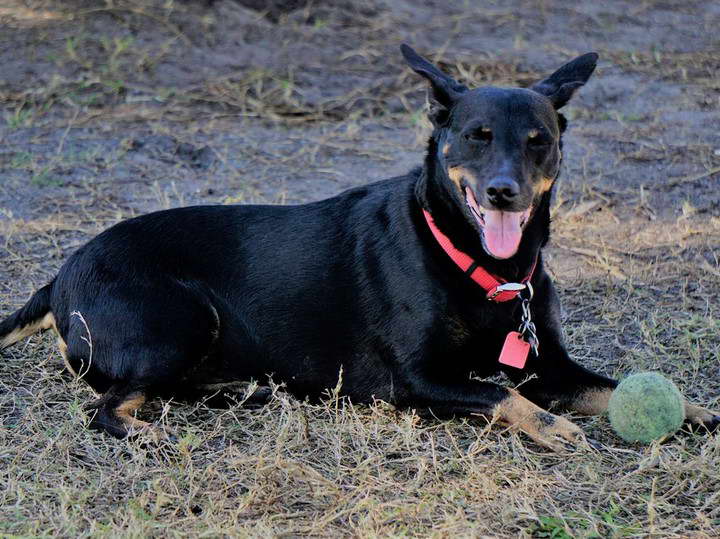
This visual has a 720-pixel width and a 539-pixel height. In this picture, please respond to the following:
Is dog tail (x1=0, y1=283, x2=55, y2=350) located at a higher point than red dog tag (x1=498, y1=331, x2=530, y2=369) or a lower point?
lower

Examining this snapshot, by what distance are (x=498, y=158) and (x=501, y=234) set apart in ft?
0.93

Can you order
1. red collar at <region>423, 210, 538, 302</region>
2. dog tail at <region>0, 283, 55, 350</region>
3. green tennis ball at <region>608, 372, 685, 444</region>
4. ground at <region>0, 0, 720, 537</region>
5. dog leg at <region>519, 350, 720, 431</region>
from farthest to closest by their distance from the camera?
dog tail at <region>0, 283, 55, 350</region> → dog leg at <region>519, 350, 720, 431</region> → red collar at <region>423, 210, 538, 302</region> → green tennis ball at <region>608, 372, 685, 444</region> → ground at <region>0, 0, 720, 537</region>

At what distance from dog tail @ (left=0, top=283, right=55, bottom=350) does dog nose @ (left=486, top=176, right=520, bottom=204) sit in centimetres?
196

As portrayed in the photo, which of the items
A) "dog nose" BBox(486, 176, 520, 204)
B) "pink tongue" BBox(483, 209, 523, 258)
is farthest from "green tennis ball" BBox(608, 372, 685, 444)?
"dog nose" BBox(486, 176, 520, 204)

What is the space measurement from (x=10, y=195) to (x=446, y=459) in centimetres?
386

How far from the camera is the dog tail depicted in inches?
171

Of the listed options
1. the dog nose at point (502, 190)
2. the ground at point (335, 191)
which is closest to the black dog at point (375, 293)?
the dog nose at point (502, 190)

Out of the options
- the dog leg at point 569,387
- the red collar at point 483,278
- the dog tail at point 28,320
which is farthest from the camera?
the dog tail at point 28,320

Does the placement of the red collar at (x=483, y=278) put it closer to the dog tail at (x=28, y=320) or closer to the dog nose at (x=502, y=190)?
the dog nose at (x=502, y=190)

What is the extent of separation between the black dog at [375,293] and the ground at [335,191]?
16 centimetres

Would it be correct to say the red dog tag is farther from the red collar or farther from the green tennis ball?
the green tennis ball

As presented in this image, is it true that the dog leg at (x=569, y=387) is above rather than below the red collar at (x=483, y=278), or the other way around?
below

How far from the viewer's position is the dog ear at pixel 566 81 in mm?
4105

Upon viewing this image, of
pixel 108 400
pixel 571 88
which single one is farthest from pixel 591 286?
pixel 108 400
